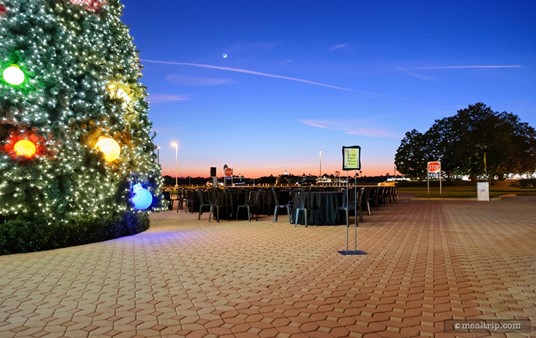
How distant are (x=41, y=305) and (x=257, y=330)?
2.50 m

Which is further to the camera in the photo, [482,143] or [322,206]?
[482,143]

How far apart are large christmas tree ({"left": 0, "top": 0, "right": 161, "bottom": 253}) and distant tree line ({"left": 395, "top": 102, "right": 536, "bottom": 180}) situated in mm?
39489

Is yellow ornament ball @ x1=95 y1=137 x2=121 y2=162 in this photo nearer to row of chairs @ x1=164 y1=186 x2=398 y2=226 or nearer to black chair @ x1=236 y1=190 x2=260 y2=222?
row of chairs @ x1=164 y1=186 x2=398 y2=226

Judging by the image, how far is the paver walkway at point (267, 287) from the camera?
419 centimetres

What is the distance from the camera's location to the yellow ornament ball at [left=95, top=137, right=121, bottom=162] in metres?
10.3

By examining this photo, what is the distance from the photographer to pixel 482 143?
47.0 meters

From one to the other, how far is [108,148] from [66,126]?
107 cm

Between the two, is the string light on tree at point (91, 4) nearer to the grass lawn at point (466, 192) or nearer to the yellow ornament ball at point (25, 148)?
the yellow ornament ball at point (25, 148)

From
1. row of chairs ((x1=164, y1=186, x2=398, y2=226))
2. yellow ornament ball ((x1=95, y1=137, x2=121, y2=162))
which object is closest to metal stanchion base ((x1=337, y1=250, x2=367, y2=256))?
row of chairs ((x1=164, y1=186, x2=398, y2=226))

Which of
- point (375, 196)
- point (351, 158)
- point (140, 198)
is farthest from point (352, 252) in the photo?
point (375, 196)

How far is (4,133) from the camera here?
8.80 metres

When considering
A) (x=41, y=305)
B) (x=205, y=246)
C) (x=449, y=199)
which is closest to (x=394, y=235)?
(x=205, y=246)

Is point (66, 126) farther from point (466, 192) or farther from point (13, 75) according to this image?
point (466, 192)

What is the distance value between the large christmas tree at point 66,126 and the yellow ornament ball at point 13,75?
0.06ft
